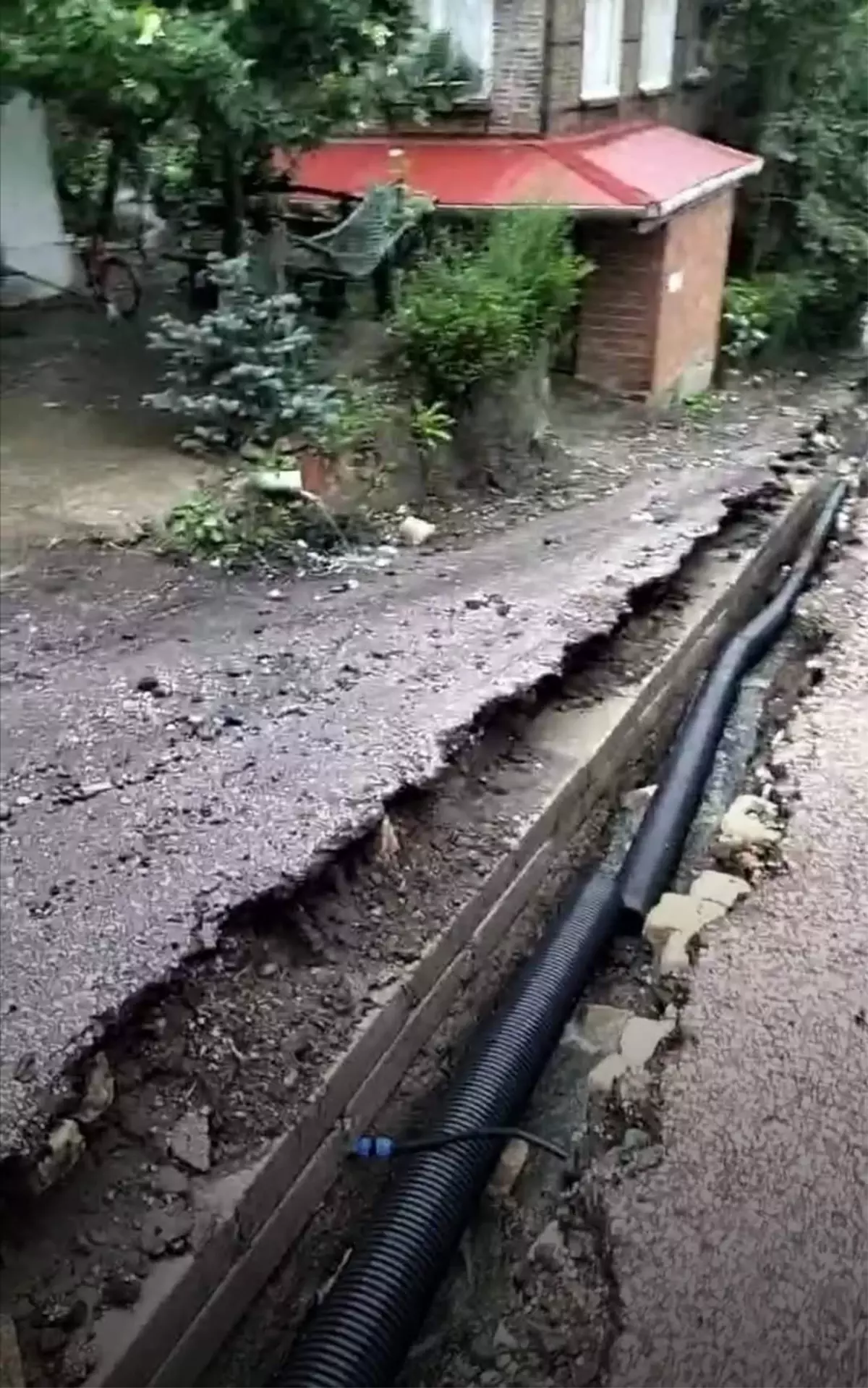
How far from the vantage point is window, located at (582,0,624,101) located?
11266 millimetres

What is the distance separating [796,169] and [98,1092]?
12.7 meters

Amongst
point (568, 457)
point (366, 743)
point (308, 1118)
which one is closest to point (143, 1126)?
point (308, 1118)

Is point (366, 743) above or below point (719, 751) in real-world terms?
above

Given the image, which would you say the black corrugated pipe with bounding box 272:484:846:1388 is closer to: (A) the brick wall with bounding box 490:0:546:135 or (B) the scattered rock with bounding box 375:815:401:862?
(B) the scattered rock with bounding box 375:815:401:862

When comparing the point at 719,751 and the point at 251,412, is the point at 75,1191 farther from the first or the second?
the point at 251,412

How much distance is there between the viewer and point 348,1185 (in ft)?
13.1

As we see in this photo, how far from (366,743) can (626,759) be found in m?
1.85

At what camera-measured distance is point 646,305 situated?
35.4 ft

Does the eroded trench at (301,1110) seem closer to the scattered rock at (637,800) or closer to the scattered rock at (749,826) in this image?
the scattered rock at (749,826)

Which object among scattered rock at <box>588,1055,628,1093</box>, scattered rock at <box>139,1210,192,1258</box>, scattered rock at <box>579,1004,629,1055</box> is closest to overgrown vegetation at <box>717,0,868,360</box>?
scattered rock at <box>579,1004,629,1055</box>

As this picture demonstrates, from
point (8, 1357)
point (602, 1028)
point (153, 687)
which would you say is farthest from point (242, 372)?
point (8, 1357)

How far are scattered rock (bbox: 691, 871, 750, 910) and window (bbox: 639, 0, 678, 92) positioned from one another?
9.90 meters

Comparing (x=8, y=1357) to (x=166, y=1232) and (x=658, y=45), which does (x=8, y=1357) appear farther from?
(x=658, y=45)

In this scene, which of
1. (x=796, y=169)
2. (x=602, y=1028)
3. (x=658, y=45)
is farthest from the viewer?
(x=796, y=169)
